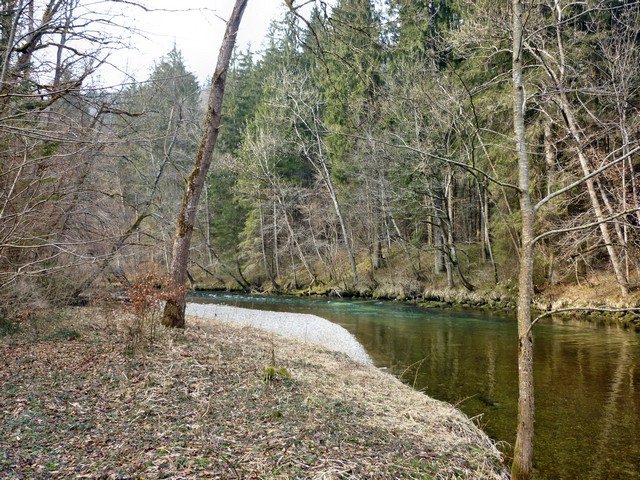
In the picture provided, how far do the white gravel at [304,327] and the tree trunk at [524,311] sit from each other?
5.79 metres

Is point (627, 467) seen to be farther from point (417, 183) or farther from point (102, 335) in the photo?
point (417, 183)

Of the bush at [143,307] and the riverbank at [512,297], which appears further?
the riverbank at [512,297]

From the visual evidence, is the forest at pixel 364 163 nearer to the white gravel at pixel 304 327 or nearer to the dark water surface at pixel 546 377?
the dark water surface at pixel 546 377

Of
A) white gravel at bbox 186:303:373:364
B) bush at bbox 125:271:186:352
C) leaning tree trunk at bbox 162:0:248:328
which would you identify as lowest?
white gravel at bbox 186:303:373:364

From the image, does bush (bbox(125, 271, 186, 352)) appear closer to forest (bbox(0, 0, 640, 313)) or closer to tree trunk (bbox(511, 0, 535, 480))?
forest (bbox(0, 0, 640, 313))

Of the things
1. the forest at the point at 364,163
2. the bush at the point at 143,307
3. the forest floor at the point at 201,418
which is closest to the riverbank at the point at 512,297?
the forest at the point at 364,163

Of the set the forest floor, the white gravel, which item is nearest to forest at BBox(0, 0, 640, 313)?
the forest floor

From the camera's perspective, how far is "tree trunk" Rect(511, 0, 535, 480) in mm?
3092

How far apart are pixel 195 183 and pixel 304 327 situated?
7195mm

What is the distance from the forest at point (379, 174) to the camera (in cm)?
743

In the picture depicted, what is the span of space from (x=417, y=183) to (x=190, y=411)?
18740 millimetres

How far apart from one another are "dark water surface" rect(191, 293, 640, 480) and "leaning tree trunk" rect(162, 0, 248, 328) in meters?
4.49

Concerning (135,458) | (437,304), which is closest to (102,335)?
(135,458)

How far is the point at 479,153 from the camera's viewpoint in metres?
18.6
